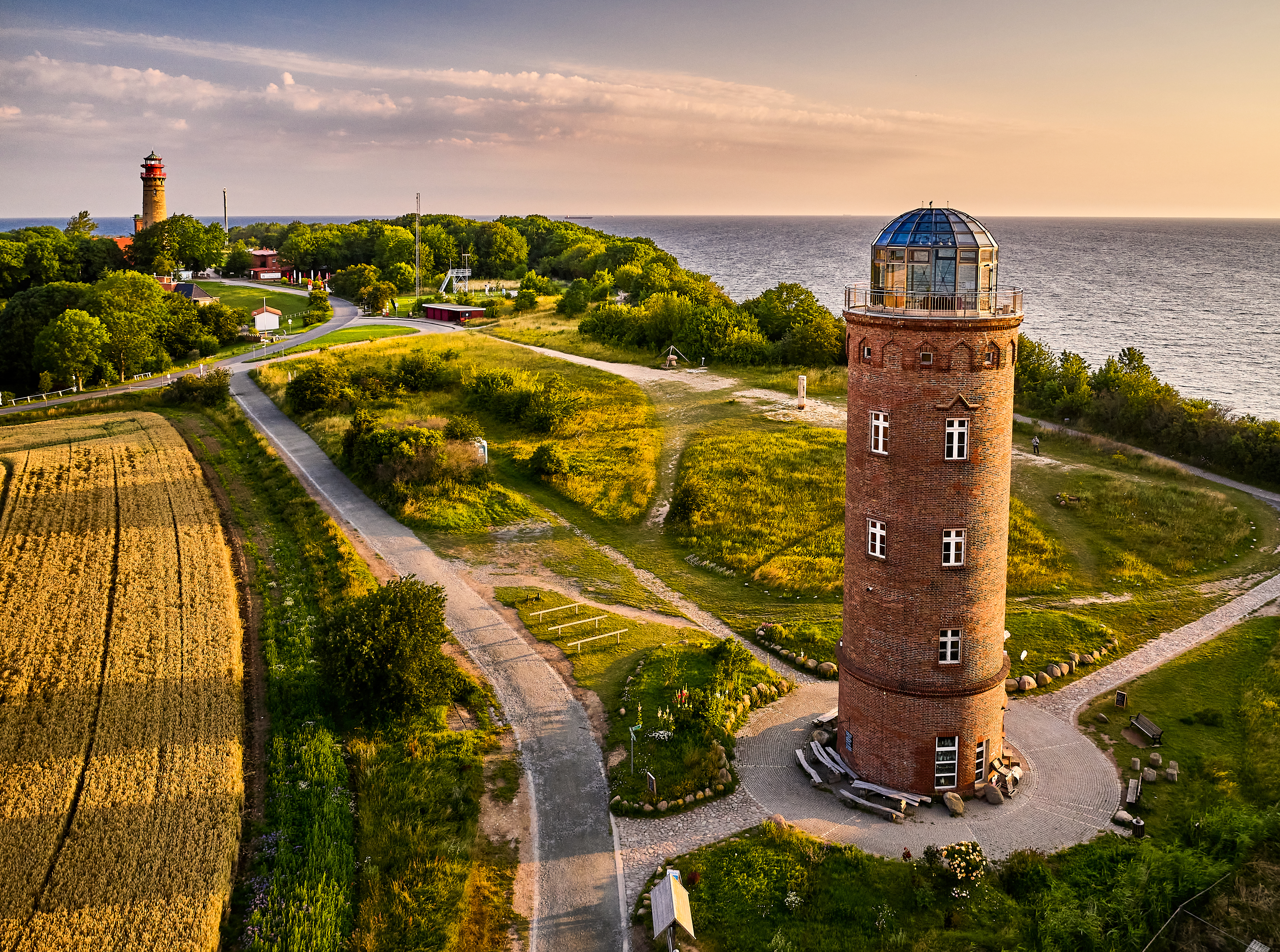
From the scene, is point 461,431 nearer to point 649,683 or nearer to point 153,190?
point 649,683

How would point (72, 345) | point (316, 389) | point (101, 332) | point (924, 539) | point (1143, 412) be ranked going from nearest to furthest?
1. point (924, 539)
2. point (1143, 412)
3. point (316, 389)
4. point (72, 345)
5. point (101, 332)

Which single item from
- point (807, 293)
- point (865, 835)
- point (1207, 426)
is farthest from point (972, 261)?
point (807, 293)

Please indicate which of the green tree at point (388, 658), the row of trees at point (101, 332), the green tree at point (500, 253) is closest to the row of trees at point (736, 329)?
the row of trees at point (101, 332)

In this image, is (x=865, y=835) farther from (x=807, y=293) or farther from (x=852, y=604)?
(x=807, y=293)

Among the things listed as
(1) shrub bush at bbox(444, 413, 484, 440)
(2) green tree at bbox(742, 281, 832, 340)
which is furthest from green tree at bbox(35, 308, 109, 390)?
(2) green tree at bbox(742, 281, 832, 340)

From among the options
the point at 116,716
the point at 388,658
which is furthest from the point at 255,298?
the point at 388,658

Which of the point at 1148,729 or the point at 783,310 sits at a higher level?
the point at 783,310
